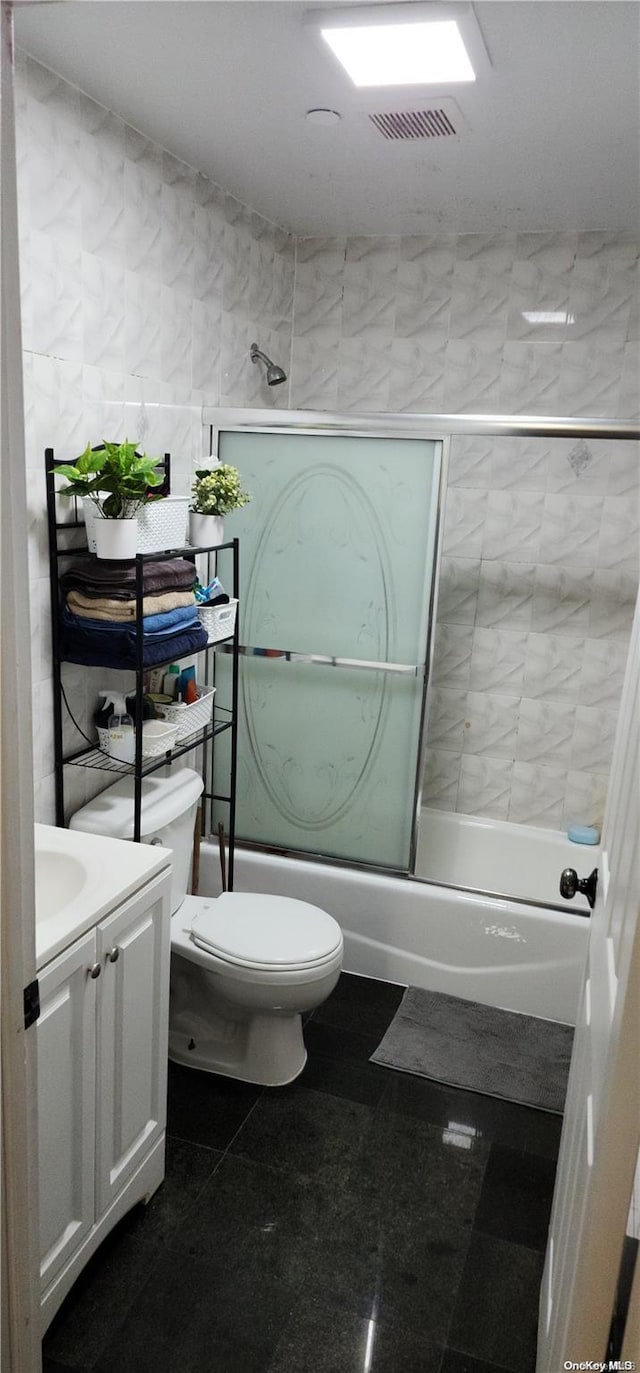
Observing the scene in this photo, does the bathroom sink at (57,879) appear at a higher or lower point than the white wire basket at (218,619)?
lower

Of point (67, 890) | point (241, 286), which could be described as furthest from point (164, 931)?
point (241, 286)

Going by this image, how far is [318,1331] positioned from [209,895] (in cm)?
160

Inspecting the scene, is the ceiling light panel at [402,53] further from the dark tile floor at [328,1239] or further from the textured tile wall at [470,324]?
the dark tile floor at [328,1239]

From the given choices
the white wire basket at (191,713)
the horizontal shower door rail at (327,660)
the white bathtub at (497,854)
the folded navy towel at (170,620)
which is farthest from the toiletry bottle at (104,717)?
the white bathtub at (497,854)

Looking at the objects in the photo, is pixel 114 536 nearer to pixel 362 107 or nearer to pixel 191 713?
pixel 191 713

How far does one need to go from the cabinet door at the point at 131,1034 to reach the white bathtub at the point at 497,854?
155cm

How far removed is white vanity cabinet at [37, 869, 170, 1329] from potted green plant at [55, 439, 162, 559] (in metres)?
0.77

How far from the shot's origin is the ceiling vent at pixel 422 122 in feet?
7.14

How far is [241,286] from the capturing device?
123 inches

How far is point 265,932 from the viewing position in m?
2.49

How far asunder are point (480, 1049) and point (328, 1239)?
823 mm

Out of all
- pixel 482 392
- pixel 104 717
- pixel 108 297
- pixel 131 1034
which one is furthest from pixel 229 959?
pixel 482 392

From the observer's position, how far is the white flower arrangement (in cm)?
268

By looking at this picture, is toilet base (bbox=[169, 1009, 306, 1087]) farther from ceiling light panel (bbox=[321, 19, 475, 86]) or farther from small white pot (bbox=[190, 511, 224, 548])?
ceiling light panel (bbox=[321, 19, 475, 86])
